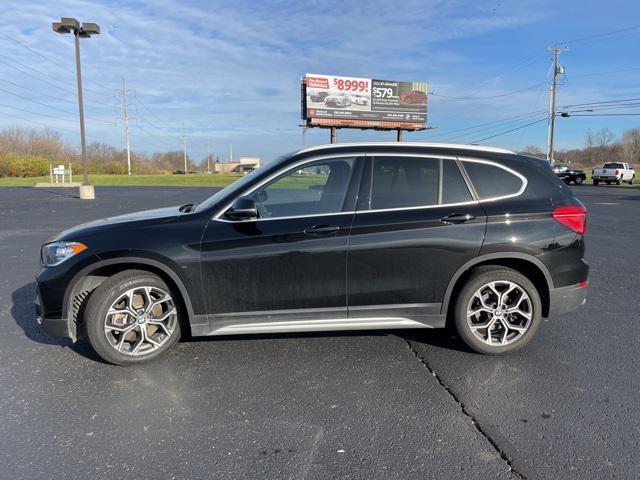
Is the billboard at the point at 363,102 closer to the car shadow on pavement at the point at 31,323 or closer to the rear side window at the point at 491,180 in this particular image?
the car shadow on pavement at the point at 31,323

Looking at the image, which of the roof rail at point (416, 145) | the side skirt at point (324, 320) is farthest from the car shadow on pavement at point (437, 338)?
the roof rail at point (416, 145)

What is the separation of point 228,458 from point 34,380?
6.13ft

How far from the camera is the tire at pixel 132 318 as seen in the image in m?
3.51

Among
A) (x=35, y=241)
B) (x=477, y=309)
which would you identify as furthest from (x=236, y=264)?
(x=35, y=241)

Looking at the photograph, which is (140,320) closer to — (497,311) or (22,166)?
(497,311)

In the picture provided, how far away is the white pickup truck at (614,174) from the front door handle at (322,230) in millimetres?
44775

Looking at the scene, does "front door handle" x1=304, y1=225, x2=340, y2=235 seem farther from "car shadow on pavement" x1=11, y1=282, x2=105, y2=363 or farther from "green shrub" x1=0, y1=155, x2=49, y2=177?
"green shrub" x1=0, y1=155, x2=49, y2=177

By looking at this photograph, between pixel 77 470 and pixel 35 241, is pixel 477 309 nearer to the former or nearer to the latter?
pixel 77 470

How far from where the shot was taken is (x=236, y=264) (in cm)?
356

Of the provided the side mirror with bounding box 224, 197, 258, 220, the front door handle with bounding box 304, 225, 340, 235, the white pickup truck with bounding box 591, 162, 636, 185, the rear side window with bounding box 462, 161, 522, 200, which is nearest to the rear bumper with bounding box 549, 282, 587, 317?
the rear side window with bounding box 462, 161, 522, 200

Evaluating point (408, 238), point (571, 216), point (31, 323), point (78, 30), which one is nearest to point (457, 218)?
point (408, 238)

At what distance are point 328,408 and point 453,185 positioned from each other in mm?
2075

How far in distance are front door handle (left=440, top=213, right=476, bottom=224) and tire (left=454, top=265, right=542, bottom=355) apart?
0.45 meters

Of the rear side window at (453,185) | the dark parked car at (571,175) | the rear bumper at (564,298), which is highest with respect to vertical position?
the dark parked car at (571,175)
